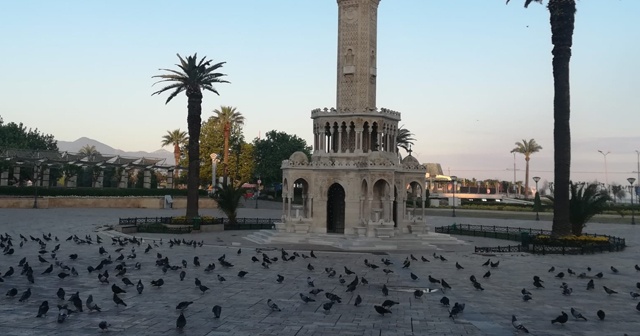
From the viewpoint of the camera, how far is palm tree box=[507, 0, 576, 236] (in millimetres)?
28484

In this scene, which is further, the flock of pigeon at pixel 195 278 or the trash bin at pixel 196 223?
the trash bin at pixel 196 223

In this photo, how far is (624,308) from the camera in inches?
540

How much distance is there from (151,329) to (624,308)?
11.7 meters

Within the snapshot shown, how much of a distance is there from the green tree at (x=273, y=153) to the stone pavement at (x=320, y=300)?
55.9 meters

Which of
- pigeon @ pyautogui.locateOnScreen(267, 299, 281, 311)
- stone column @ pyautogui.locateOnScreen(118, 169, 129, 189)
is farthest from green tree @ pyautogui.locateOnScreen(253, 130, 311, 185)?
pigeon @ pyautogui.locateOnScreen(267, 299, 281, 311)

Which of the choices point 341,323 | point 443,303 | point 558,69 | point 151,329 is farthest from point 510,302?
point 558,69

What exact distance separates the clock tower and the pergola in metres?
42.5

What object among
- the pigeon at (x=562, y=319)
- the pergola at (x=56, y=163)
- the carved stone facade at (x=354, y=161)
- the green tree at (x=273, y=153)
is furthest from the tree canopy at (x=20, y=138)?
the pigeon at (x=562, y=319)

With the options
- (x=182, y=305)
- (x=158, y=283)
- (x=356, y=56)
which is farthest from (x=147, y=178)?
(x=182, y=305)

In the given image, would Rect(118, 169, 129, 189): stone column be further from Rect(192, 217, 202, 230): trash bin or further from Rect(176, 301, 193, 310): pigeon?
Rect(176, 301, 193, 310): pigeon

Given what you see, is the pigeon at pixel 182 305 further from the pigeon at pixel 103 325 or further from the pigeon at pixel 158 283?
the pigeon at pixel 158 283

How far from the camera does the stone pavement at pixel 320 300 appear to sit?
36.1 ft

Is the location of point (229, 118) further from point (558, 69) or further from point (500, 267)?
point (500, 267)

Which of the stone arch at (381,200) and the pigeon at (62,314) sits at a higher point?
the stone arch at (381,200)
